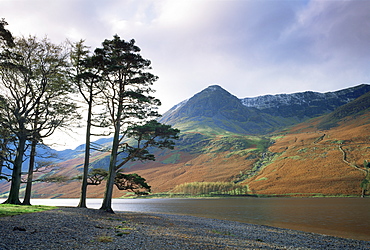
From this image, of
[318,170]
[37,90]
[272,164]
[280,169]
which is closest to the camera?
[37,90]

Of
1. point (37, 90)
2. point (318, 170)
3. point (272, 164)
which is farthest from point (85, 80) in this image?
point (272, 164)

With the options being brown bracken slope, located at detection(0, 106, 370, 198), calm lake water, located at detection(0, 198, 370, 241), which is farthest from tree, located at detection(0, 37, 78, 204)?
brown bracken slope, located at detection(0, 106, 370, 198)

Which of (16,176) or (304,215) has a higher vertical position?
(16,176)

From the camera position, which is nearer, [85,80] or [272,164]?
[85,80]

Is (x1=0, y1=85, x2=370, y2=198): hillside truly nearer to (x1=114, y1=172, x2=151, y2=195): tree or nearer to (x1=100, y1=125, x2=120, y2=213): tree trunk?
(x1=114, y1=172, x2=151, y2=195): tree

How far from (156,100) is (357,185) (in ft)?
267

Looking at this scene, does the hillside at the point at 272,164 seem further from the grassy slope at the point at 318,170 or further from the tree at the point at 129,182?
the tree at the point at 129,182

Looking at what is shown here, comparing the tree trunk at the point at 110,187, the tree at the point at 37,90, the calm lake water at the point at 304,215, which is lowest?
the calm lake water at the point at 304,215

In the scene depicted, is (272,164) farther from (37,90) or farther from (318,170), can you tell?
(37,90)

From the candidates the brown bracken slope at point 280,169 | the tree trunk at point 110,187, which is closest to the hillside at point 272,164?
the brown bracken slope at point 280,169

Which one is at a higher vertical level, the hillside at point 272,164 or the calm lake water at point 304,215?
the hillside at point 272,164

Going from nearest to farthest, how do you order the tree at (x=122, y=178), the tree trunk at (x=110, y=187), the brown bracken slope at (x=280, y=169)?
the tree trunk at (x=110, y=187)
the tree at (x=122, y=178)
the brown bracken slope at (x=280, y=169)

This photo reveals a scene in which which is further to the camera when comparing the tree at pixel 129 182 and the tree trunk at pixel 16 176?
the tree at pixel 129 182

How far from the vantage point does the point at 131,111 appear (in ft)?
76.0
